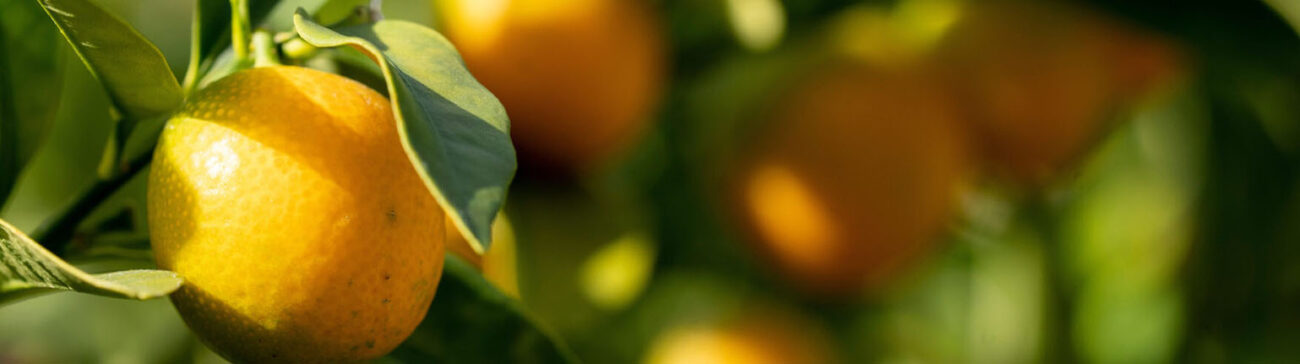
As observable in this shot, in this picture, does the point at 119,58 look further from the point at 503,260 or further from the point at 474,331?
the point at 503,260

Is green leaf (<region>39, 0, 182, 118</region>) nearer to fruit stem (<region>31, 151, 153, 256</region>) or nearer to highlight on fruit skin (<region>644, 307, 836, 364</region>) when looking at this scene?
fruit stem (<region>31, 151, 153, 256</region>)

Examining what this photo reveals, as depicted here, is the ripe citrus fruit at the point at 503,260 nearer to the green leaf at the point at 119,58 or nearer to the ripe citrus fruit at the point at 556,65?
the ripe citrus fruit at the point at 556,65

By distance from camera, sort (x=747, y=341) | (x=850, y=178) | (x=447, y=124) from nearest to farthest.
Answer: (x=447, y=124)
(x=850, y=178)
(x=747, y=341)

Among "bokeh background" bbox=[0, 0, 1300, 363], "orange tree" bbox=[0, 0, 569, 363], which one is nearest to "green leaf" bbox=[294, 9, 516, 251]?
"orange tree" bbox=[0, 0, 569, 363]

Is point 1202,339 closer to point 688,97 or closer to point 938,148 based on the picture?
point 938,148

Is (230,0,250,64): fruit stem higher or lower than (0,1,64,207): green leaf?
higher

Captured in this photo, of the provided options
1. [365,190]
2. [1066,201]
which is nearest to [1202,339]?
[1066,201]

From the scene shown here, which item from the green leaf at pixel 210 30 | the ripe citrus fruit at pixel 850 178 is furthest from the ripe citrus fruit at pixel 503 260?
the green leaf at pixel 210 30

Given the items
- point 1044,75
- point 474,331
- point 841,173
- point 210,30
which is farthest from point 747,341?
point 210,30
